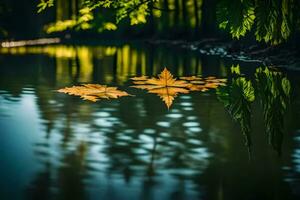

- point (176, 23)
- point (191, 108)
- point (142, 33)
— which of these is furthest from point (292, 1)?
point (142, 33)

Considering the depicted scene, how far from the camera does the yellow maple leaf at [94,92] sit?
42.1 feet

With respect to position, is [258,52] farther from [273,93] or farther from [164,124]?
[164,124]

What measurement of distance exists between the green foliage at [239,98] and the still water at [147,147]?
3.3 inches

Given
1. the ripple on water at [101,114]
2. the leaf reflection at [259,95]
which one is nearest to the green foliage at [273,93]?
the leaf reflection at [259,95]

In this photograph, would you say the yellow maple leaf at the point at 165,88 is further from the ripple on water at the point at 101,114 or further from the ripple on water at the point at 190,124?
the ripple on water at the point at 190,124

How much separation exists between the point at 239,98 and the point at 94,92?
4299 millimetres

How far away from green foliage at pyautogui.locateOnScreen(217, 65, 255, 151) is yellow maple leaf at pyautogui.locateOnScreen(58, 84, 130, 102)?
274cm

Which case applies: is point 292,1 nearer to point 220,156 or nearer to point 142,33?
point 220,156

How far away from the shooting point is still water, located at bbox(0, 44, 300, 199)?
17.6 feet

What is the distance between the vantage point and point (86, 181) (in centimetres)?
558

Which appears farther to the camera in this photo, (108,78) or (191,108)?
(108,78)

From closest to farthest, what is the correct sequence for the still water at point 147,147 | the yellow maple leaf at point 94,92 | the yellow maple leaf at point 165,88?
1. the still water at point 147,147
2. the yellow maple leaf at point 165,88
3. the yellow maple leaf at point 94,92

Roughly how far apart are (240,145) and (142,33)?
156 feet

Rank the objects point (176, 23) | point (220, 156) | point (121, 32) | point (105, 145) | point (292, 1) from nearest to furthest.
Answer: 1. point (292, 1)
2. point (220, 156)
3. point (105, 145)
4. point (176, 23)
5. point (121, 32)
